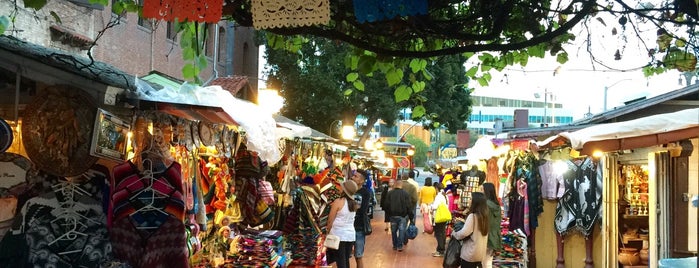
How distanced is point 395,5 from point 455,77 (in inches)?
1061

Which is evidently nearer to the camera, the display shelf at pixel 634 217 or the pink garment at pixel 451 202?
the display shelf at pixel 634 217

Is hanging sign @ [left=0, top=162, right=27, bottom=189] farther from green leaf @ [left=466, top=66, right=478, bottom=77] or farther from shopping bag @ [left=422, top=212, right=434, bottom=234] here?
shopping bag @ [left=422, top=212, right=434, bottom=234]

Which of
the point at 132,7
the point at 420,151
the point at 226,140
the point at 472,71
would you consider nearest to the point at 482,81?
the point at 472,71

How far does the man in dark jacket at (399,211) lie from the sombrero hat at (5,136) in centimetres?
1122

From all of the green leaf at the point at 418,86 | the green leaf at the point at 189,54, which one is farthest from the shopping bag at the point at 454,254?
the green leaf at the point at 189,54

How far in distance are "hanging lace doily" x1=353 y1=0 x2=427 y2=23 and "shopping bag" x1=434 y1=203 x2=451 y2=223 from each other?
1155 cm

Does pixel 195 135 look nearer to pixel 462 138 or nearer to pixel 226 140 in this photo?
pixel 226 140

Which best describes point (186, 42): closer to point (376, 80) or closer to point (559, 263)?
point (559, 263)

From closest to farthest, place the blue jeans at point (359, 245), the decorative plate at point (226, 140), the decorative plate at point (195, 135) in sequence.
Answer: the decorative plate at point (195, 135) < the decorative plate at point (226, 140) < the blue jeans at point (359, 245)

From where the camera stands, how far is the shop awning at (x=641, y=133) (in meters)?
6.56

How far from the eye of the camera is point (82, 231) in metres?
5.10

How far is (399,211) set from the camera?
1552cm

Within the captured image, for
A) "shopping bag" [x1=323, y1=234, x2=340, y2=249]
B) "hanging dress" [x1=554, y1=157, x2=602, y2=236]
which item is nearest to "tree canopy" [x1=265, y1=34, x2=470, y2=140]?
"hanging dress" [x1=554, y1=157, x2=602, y2=236]

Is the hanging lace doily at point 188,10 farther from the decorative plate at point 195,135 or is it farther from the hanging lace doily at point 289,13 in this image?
the decorative plate at point 195,135
